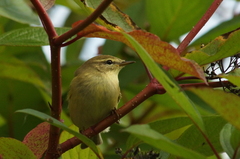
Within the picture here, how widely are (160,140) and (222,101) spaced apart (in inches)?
9.1

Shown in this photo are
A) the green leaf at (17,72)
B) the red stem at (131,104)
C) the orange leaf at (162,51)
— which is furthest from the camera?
the green leaf at (17,72)

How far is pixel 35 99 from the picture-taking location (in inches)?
119

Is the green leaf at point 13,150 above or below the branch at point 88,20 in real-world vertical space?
below

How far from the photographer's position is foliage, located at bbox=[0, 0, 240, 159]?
140 cm

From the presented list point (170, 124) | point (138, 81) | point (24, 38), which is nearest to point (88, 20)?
point (24, 38)

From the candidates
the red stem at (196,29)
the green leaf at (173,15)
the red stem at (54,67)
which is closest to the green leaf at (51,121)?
the red stem at (54,67)

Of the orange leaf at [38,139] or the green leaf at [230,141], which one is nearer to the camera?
the green leaf at [230,141]

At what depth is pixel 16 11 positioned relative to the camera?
7.86 feet

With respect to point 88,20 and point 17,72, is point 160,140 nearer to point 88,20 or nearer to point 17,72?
point 88,20

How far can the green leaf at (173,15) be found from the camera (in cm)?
321

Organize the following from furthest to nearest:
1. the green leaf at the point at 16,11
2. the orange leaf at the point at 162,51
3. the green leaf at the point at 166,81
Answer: the green leaf at the point at 16,11
the orange leaf at the point at 162,51
the green leaf at the point at 166,81

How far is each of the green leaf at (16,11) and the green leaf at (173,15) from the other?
45.2 inches

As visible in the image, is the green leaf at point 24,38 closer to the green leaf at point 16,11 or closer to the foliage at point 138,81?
the foliage at point 138,81

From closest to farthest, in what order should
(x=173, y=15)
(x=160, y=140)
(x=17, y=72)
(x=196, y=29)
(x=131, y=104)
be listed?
(x=160, y=140), (x=131, y=104), (x=196, y=29), (x=17, y=72), (x=173, y=15)
